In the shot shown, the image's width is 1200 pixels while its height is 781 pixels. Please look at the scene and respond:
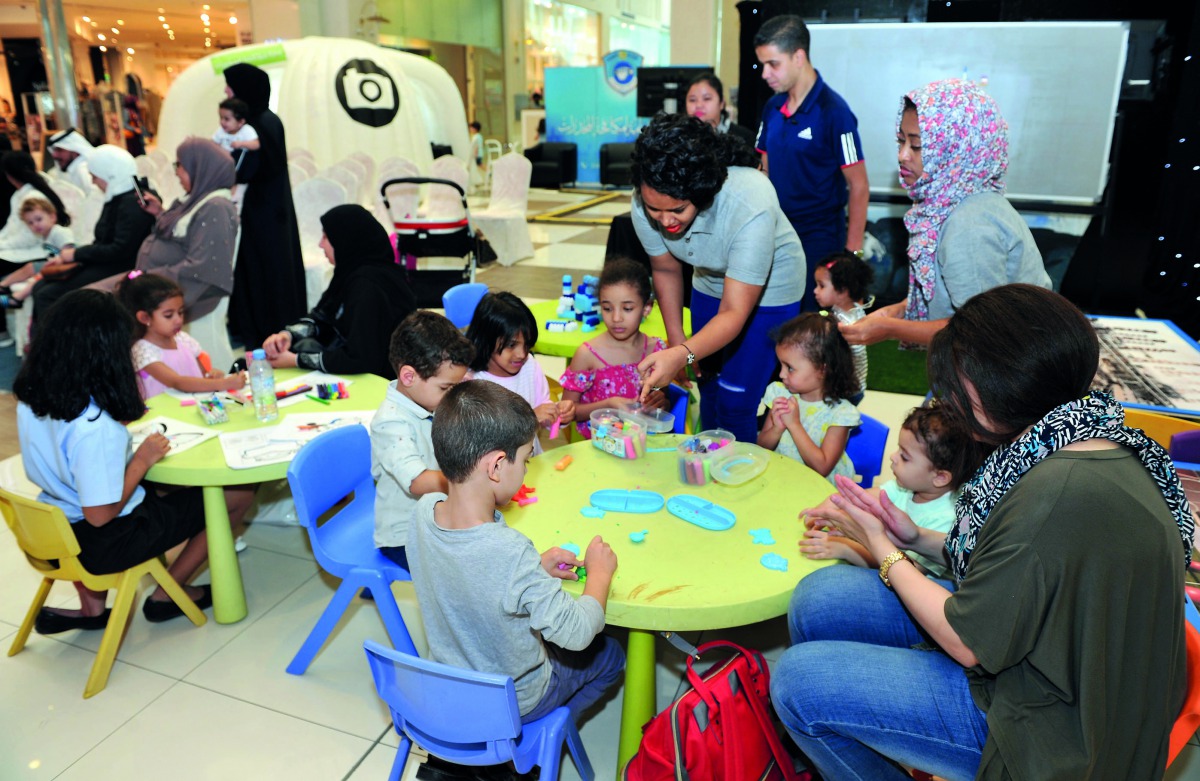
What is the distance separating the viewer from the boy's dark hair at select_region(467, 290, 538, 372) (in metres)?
3.00

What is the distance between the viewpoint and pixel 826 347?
8.98ft

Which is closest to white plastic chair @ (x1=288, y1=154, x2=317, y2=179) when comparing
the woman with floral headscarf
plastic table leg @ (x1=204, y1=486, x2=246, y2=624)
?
plastic table leg @ (x1=204, y1=486, x2=246, y2=624)

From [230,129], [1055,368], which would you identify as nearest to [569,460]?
[1055,368]

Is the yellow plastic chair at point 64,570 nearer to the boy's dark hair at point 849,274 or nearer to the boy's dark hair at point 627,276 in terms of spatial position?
the boy's dark hair at point 627,276

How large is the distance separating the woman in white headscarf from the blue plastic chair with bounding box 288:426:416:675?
3.61 metres

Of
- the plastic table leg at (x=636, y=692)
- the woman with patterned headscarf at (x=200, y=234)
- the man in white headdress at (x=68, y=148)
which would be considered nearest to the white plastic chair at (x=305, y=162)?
the man in white headdress at (x=68, y=148)

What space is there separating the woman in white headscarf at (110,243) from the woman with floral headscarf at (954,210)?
188 inches

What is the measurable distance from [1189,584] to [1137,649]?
121cm

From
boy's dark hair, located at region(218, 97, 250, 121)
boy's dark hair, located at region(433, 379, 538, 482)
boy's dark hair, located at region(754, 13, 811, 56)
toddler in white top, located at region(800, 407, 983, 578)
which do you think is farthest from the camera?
boy's dark hair, located at region(218, 97, 250, 121)

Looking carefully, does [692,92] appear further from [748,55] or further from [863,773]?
[863,773]

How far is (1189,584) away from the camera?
2.27 meters

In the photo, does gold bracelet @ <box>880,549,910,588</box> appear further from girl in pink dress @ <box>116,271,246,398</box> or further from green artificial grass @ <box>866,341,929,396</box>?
green artificial grass @ <box>866,341,929,396</box>

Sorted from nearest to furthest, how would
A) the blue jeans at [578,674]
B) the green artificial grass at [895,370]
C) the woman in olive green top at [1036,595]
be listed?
the woman in olive green top at [1036,595]
the blue jeans at [578,674]
the green artificial grass at [895,370]

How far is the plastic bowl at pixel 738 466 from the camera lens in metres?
2.35
